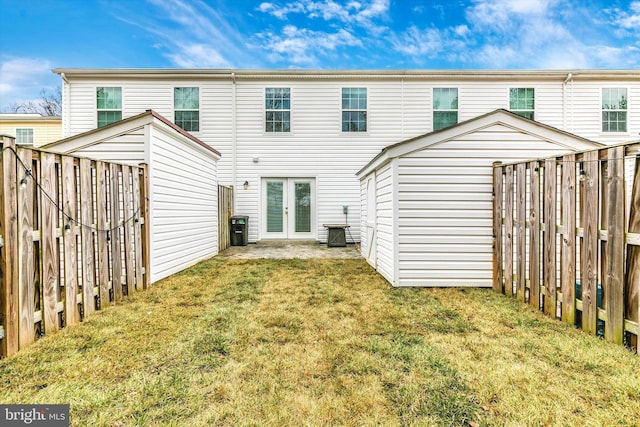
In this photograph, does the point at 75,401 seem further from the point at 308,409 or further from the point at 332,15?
the point at 332,15

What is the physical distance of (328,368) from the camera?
2.28 metres

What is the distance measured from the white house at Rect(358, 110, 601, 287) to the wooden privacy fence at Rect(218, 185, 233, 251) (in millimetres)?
5496

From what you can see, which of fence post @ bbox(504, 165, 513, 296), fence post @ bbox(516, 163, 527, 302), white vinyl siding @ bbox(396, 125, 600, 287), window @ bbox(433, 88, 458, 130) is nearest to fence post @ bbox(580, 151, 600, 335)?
fence post @ bbox(516, 163, 527, 302)

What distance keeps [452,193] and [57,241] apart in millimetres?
4968

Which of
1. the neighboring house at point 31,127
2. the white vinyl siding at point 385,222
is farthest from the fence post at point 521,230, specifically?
the neighboring house at point 31,127

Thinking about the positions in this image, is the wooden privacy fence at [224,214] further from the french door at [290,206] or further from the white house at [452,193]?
the white house at [452,193]

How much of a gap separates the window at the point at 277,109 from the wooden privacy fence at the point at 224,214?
2565mm

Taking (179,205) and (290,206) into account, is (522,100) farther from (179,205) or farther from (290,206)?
(179,205)

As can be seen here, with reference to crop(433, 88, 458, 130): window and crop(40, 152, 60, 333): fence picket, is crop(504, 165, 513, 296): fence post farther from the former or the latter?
crop(433, 88, 458, 130): window

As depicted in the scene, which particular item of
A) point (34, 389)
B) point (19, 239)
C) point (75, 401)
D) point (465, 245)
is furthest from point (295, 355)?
point (465, 245)

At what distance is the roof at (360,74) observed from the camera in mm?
9836

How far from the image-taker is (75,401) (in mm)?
1860

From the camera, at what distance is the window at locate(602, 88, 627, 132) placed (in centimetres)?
1011

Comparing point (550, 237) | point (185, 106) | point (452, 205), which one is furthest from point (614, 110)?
point (185, 106)
